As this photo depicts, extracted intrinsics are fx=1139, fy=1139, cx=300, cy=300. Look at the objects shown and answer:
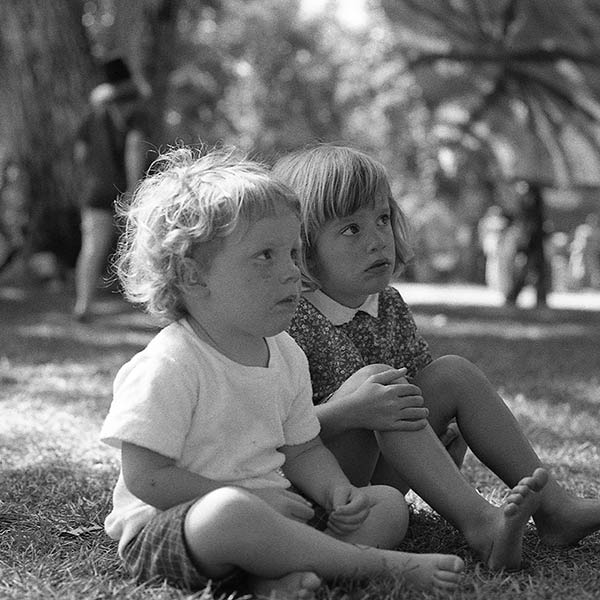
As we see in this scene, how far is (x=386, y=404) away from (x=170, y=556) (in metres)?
0.61

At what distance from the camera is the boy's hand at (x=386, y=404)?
2572mm

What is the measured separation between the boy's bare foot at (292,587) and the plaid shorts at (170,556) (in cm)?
8

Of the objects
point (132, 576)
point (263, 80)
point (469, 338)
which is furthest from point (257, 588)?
point (263, 80)

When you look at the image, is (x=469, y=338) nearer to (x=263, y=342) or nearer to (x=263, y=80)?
(x=263, y=342)

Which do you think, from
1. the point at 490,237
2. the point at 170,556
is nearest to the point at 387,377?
the point at 170,556

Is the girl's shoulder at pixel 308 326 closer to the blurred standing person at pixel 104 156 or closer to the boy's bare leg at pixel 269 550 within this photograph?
the boy's bare leg at pixel 269 550

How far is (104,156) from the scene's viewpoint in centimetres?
816

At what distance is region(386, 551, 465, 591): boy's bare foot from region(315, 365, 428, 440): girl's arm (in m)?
0.34

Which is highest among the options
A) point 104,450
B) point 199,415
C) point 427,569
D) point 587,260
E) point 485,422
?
point 199,415

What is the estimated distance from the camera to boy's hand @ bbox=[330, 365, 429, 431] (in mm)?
2572

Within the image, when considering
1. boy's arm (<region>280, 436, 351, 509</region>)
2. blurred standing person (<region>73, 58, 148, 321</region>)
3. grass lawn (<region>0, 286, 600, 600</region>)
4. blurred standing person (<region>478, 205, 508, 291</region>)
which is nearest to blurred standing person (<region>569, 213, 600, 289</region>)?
blurred standing person (<region>478, 205, 508, 291</region>)

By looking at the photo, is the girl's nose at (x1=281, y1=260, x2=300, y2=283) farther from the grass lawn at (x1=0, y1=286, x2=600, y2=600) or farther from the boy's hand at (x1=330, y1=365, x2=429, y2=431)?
the grass lawn at (x1=0, y1=286, x2=600, y2=600)

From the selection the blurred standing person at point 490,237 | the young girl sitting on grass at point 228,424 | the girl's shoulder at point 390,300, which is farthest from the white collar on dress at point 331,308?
the blurred standing person at point 490,237

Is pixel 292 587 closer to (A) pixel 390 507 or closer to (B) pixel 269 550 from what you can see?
(B) pixel 269 550
